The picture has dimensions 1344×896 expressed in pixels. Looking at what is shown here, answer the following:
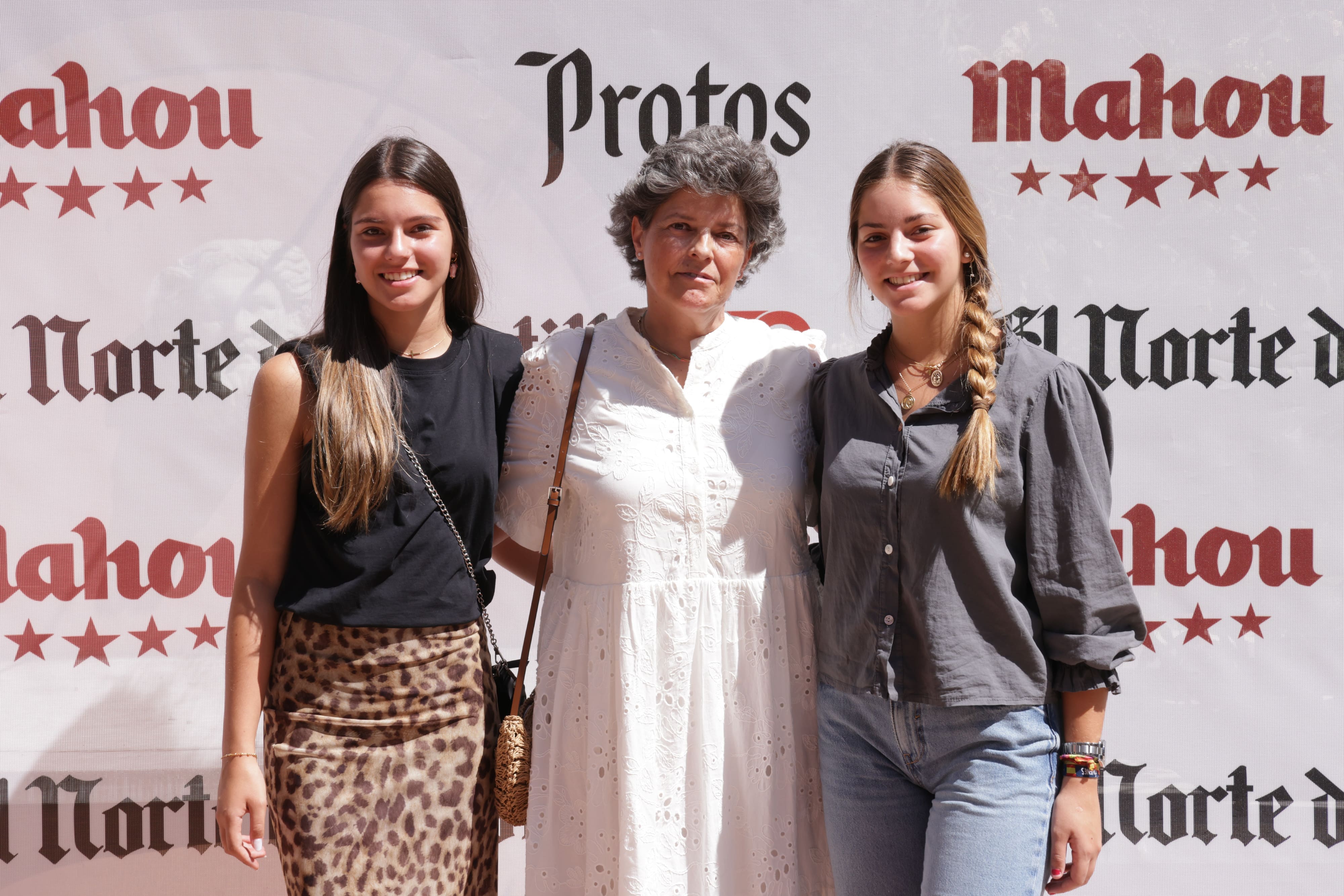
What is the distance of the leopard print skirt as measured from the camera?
183 centimetres

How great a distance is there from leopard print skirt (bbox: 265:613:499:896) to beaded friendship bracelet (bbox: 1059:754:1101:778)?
3.51 ft

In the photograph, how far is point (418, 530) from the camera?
1.89 metres

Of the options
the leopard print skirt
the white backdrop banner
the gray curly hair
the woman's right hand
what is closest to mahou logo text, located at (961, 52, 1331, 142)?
the white backdrop banner

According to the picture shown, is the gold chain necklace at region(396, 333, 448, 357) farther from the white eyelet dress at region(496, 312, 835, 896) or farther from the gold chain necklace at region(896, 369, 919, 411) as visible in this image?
the gold chain necklace at region(896, 369, 919, 411)

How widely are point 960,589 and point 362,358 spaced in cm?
117

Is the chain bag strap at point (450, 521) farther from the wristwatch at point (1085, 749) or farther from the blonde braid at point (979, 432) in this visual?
the wristwatch at point (1085, 749)

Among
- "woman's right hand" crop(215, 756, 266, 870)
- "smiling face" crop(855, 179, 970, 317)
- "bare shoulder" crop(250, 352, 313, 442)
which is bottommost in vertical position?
"woman's right hand" crop(215, 756, 266, 870)

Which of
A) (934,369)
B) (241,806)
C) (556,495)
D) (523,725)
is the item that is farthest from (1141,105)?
(241,806)

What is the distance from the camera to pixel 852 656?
1.81 metres

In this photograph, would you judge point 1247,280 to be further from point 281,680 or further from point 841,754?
point 281,680

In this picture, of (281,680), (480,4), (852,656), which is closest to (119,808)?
(281,680)

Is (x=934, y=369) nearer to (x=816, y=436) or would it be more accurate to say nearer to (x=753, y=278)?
(x=816, y=436)

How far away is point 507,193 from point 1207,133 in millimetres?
1912

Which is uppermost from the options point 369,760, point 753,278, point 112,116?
point 112,116
